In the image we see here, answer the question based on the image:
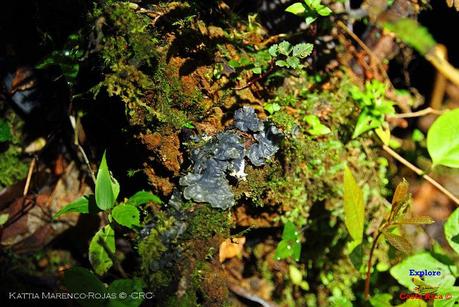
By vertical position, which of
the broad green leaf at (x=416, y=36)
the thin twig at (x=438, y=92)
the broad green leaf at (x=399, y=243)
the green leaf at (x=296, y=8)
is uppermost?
the broad green leaf at (x=416, y=36)

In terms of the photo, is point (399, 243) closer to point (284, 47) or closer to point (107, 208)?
point (284, 47)

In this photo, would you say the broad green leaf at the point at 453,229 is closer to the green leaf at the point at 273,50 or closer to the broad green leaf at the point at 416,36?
the broad green leaf at the point at 416,36

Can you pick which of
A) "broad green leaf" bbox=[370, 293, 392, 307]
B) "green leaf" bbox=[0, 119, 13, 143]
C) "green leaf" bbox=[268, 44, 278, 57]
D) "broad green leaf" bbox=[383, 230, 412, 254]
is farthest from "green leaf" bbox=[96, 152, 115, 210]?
"broad green leaf" bbox=[370, 293, 392, 307]

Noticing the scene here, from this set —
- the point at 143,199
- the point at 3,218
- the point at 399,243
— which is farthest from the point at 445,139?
the point at 3,218

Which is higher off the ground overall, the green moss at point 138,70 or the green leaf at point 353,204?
the green moss at point 138,70

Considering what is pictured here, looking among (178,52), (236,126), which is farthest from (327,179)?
(178,52)

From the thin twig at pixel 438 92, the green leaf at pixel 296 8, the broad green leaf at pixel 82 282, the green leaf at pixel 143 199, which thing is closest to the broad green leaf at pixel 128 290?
the broad green leaf at pixel 82 282

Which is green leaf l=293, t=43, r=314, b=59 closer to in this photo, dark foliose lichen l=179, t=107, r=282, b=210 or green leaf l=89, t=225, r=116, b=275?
dark foliose lichen l=179, t=107, r=282, b=210
